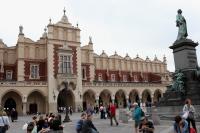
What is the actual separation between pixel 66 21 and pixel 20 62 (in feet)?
32.6

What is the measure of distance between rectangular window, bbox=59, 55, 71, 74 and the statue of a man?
2604 centimetres

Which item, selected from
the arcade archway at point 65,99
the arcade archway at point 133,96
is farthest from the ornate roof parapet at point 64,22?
the arcade archway at point 133,96

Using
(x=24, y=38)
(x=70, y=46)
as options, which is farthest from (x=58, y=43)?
(x=24, y=38)

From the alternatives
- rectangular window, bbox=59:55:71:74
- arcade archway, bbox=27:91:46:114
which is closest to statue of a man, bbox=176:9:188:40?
rectangular window, bbox=59:55:71:74

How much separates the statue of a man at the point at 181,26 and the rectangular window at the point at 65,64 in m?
26.0

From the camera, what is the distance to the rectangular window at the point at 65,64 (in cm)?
4412

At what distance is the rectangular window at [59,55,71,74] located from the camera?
44.1 m

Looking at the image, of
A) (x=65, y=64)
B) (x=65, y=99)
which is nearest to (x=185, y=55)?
(x=65, y=64)

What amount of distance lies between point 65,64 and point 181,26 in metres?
26.4

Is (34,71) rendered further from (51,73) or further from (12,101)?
(12,101)

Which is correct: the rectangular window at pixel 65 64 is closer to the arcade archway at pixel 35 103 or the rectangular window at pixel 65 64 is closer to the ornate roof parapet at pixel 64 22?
the arcade archway at pixel 35 103

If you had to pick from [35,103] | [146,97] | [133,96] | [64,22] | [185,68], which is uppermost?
[64,22]

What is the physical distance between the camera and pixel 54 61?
43500 millimetres

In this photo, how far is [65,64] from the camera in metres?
44.5
